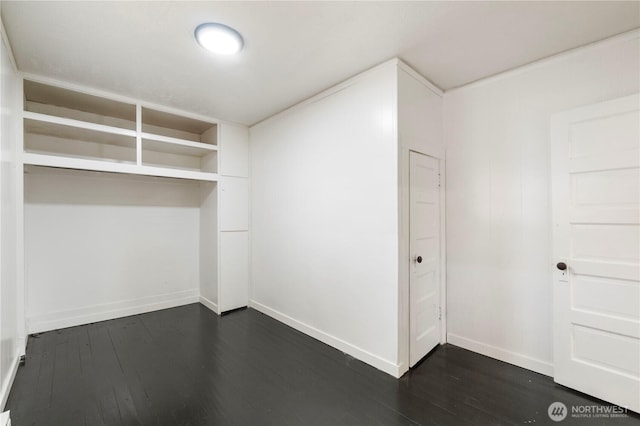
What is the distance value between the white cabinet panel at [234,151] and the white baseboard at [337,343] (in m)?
1.94

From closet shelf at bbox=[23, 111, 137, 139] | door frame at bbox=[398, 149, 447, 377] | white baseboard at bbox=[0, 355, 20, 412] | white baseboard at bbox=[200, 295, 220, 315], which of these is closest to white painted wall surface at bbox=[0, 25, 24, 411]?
white baseboard at bbox=[0, 355, 20, 412]

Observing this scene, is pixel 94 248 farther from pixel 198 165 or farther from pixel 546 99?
pixel 546 99

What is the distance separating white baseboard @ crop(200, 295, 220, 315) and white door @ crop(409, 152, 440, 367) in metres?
2.61

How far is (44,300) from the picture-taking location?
3.19m

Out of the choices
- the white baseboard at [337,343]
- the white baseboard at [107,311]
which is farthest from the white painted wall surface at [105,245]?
the white baseboard at [337,343]

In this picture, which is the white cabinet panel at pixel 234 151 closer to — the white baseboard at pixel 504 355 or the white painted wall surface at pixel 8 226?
the white painted wall surface at pixel 8 226

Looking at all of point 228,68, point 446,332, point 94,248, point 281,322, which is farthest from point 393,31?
point 94,248

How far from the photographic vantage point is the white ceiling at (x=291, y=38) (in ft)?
5.85

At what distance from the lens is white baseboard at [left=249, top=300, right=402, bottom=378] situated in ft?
7.75

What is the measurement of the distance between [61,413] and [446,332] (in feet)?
10.8

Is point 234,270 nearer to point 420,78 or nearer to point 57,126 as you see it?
point 57,126

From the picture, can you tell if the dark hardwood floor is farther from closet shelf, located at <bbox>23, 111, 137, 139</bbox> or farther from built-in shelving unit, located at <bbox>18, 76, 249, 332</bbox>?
closet shelf, located at <bbox>23, 111, 137, 139</bbox>

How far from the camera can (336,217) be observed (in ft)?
9.34

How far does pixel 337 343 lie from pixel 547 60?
317 centimetres
